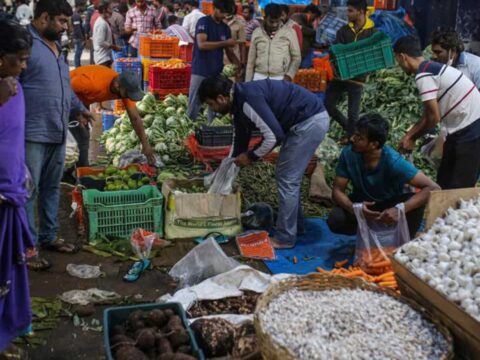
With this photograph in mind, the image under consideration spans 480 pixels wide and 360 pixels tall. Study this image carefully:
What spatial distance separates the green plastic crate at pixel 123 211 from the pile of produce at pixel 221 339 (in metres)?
2.27

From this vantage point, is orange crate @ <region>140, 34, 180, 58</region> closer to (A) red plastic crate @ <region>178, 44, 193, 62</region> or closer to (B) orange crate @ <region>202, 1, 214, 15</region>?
(A) red plastic crate @ <region>178, 44, 193, 62</region>

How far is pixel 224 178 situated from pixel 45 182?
1.62m

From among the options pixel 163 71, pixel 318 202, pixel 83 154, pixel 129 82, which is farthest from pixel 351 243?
pixel 163 71

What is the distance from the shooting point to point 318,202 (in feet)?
21.5

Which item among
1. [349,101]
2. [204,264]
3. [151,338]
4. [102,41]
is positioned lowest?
[204,264]

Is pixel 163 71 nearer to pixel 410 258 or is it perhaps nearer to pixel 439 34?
pixel 439 34

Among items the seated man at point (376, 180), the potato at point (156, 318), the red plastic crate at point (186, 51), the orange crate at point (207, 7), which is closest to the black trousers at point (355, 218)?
the seated man at point (376, 180)

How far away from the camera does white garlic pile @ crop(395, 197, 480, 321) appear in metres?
2.97

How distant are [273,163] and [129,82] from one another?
236 centimetres

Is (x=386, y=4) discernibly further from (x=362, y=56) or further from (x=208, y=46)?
(x=208, y=46)

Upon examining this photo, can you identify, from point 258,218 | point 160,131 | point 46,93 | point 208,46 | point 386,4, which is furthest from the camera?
point 386,4

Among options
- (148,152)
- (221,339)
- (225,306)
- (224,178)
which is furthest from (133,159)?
(221,339)

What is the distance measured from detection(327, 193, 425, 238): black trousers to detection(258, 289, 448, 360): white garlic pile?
1.77 m

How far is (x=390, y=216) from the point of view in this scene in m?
4.51
